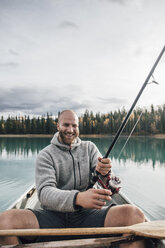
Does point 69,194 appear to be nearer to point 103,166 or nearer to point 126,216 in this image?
point 103,166

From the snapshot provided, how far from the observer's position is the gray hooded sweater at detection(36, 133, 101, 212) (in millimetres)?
1969

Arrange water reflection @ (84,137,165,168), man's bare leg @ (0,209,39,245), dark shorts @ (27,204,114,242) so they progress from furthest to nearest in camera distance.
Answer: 1. water reflection @ (84,137,165,168)
2. dark shorts @ (27,204,114,242)
3. man's bare leg @ (0,209,39,245)

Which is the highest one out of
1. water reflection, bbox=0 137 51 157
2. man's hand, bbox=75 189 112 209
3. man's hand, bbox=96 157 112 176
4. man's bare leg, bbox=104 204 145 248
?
man's hand, bbox=96 157 112 176

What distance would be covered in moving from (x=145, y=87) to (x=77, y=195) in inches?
65.3

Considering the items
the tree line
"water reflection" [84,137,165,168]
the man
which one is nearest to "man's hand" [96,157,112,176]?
the man

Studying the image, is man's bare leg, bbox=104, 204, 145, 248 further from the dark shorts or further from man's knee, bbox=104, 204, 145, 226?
the dark shorts

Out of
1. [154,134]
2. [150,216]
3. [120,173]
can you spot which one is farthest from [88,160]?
→ [154,134]

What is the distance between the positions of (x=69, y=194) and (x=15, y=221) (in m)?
0.60

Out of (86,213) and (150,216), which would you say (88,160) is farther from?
(150,216)

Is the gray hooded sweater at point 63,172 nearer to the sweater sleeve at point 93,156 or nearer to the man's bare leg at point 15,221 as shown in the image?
the sweater sleeve at point 93,156

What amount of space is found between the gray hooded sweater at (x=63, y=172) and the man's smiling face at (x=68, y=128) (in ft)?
0.27

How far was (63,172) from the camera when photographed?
2428mm

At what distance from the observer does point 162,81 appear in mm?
2639

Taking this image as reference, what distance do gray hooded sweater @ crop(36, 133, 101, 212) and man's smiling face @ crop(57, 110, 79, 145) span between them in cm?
8
